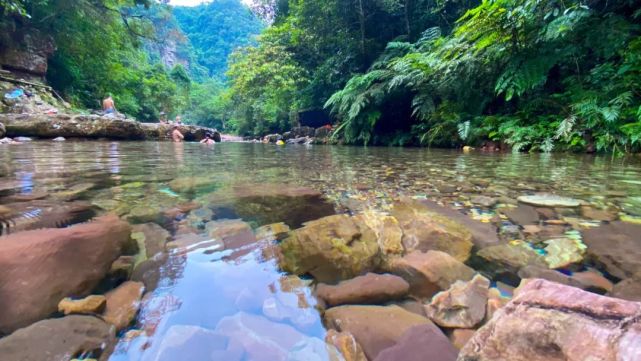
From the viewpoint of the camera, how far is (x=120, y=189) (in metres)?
2.06

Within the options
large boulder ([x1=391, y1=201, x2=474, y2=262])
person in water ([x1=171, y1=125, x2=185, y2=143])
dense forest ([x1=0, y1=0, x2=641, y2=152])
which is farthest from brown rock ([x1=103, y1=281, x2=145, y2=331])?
person in water ([x1=171, y1=125, x2=185, y2=143])

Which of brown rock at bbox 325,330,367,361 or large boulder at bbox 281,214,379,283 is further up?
large boulder at bbox 281,214,379,283

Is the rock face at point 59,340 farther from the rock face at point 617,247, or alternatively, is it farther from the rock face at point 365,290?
the rock face at point 617,247

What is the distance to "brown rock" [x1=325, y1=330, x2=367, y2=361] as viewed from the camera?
66cm

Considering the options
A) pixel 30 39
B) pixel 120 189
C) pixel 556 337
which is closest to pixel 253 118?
pixel 30 39

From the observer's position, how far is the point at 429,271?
3.20 ft

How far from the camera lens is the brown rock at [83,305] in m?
0.75

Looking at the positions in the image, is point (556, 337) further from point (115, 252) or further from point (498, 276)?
point (115, 252)

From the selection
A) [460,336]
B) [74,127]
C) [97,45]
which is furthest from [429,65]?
[97,45]

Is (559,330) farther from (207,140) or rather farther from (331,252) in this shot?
(207,140)

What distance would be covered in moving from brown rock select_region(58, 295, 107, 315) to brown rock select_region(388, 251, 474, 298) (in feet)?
2.66

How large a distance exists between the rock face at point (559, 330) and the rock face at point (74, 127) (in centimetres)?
1036

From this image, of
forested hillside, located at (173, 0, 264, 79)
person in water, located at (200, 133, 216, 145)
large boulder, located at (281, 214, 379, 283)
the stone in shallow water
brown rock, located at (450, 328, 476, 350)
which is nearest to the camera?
brown rock, located at (450, 328, 476, 350)

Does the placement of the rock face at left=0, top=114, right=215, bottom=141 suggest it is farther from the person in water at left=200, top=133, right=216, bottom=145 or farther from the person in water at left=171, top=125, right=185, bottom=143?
the person in water at left=200, top=133, right=216, bottom=145
